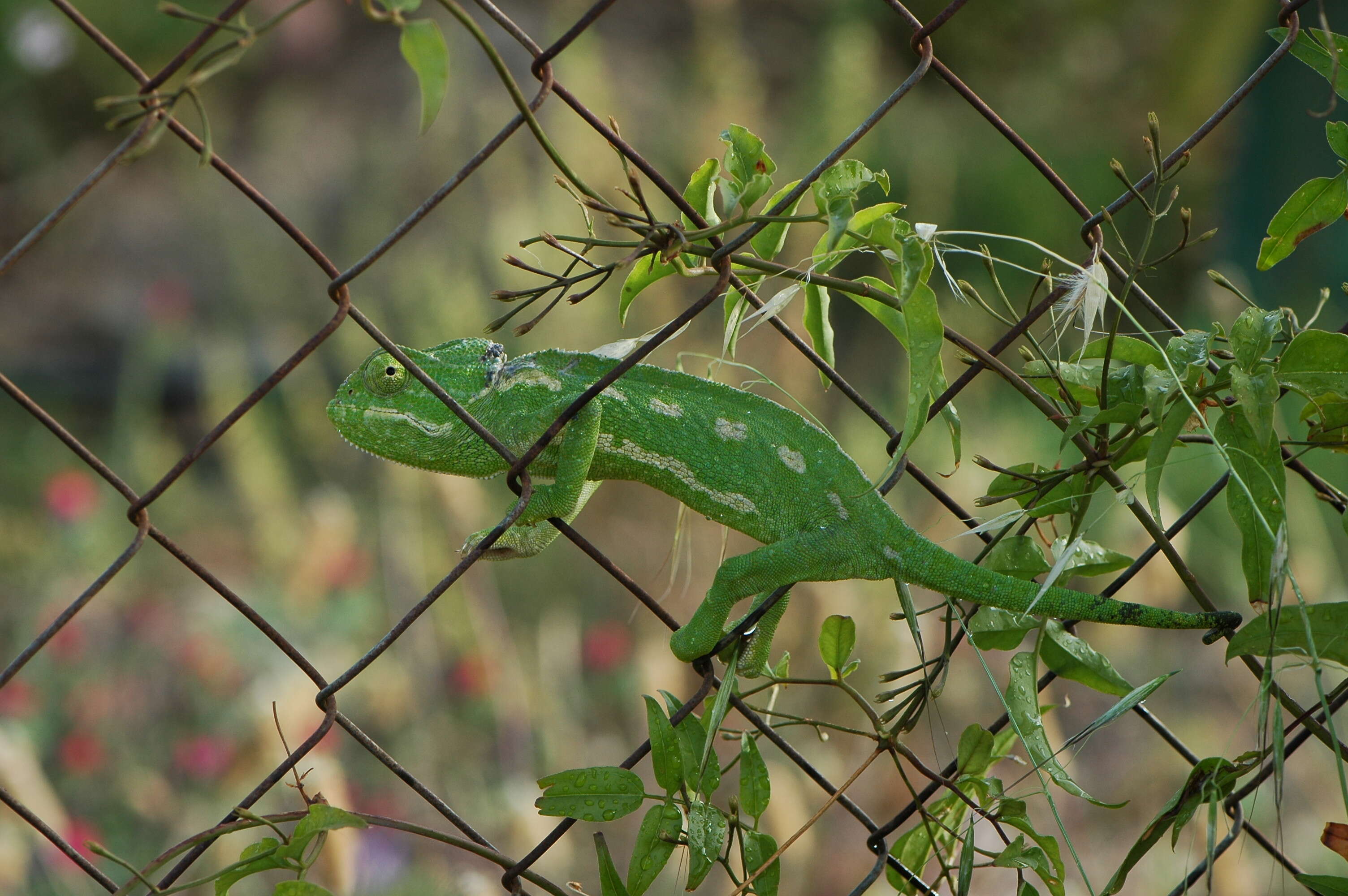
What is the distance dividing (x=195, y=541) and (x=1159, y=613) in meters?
4.77

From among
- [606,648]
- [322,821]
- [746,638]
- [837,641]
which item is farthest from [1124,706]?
[606,648]

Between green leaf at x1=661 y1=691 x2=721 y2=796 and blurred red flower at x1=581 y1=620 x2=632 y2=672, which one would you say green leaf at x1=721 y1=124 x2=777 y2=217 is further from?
blurred red flower at x1=581 y1=620 x2=632 y2=672

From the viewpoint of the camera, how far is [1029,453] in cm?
453

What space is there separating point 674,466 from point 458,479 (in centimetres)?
174

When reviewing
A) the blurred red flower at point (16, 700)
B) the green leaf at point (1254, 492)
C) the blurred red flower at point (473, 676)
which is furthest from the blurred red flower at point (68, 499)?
the green leaf at point (1254, 492)

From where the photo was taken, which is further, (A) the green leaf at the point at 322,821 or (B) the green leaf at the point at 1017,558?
(B) the green leaf at the point at 1017,558

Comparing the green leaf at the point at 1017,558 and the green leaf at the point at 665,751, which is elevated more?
the green leaf at the point at 1017,558

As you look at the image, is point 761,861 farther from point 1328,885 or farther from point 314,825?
point 1328,885

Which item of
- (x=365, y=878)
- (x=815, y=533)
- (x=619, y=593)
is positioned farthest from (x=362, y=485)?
(x=815, y=533)

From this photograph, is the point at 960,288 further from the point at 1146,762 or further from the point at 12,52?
the point at 12,52

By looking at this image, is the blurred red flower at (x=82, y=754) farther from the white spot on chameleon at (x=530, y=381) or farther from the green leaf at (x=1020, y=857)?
the green leaf at (x=1020, y=857)

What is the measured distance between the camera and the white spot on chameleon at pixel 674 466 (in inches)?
50.9

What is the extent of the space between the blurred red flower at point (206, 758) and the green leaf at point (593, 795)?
169cm

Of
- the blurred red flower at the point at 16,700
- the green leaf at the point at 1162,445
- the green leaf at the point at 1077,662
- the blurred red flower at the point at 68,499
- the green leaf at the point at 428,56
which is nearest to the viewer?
the green leaf at the point at 428,56
